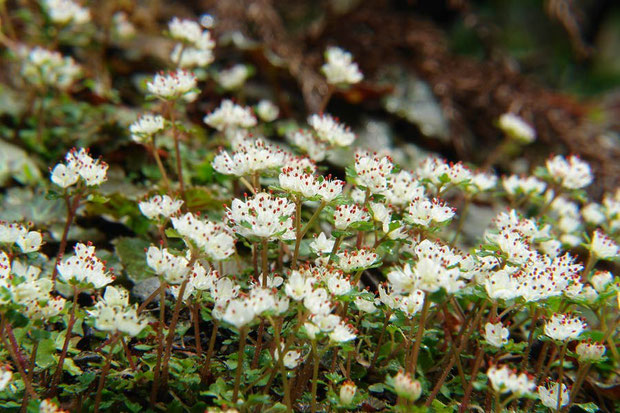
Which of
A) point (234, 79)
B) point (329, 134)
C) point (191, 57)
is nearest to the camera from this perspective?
point (329, 134)

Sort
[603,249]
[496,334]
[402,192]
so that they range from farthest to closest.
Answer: [603,249] < [402,192] < [496,334]

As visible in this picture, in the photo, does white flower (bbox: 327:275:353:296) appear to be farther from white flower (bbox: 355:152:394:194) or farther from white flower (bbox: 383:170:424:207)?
white flower (bbox: 383:170:424:207)

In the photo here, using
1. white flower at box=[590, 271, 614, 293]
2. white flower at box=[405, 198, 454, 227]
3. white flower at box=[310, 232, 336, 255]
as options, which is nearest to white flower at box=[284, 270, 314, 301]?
white flower at box=[310, 232, 336, 255]

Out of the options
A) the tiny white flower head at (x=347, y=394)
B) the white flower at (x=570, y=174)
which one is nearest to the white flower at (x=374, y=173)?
the tiny white flower head at (x=347, y=394)

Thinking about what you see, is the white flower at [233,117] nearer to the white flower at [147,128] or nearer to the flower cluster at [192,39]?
the flower cluster at [192,39]

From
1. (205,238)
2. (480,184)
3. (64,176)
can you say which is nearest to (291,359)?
(205,238)

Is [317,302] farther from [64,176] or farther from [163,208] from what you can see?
[64,176]

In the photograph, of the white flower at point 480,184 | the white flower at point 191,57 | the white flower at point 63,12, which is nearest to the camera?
the white flower at point 480,184

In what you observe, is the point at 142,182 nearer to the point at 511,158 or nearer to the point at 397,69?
the point at 397,69
